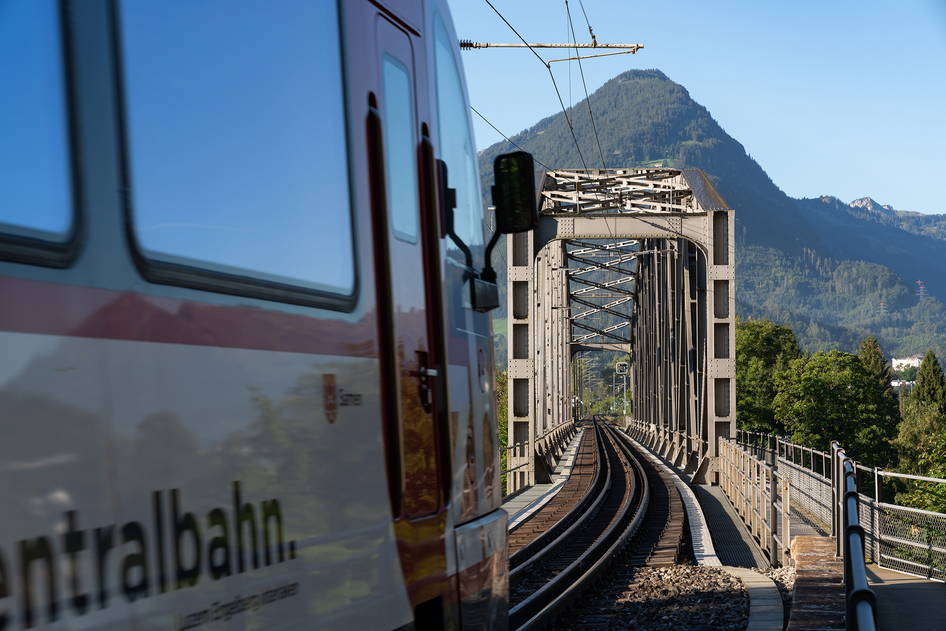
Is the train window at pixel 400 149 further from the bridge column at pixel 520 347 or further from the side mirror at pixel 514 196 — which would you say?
the bridge column at pixel 520 347

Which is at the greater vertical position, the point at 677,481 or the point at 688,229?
the point at 688,229

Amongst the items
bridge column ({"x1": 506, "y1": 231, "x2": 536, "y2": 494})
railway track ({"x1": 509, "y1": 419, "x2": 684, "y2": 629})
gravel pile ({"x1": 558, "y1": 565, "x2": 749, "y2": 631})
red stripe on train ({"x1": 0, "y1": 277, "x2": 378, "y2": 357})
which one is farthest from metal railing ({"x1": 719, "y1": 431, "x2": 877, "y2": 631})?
bridge column ({"x1": 506, "y1": 231, "x2": 536, "y2": 494})

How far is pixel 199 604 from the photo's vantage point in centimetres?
236

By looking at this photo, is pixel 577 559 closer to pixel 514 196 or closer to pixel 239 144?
pixel 514 196

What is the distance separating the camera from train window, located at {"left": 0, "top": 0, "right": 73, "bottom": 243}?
1.95 m

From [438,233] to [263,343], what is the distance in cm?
155

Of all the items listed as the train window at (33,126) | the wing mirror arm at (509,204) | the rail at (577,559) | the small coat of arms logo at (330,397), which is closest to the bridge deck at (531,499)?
the rail at (577,559)

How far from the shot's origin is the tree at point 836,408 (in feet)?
231

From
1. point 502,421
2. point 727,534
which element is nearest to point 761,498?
point 727,534

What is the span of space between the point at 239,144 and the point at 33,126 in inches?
28.7

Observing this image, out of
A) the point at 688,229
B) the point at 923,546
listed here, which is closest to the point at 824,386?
the point at 688,229

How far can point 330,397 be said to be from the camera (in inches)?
119

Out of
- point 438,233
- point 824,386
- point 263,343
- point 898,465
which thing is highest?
point 438,233

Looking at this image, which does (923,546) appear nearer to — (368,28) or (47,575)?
(368,28)
